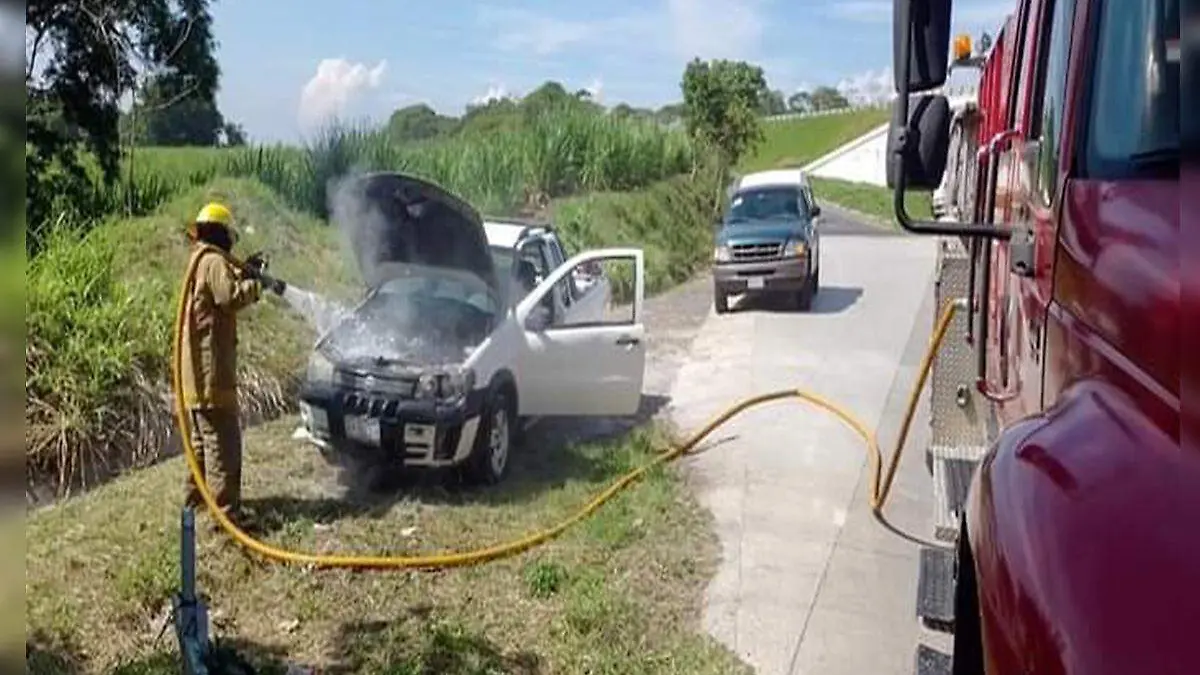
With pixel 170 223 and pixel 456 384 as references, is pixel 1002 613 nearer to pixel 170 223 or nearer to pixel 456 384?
pixel 456 384

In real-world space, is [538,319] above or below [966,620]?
below

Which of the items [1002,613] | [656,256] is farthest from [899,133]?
[656,256]

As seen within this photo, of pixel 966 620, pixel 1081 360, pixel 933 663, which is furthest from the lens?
pixel 933 663

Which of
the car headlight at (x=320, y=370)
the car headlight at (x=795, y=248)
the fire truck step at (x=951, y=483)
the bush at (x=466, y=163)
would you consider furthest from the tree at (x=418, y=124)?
the fire truck step at (x=951, y=483)

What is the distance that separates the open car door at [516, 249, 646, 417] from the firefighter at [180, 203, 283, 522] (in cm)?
198

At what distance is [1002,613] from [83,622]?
4.73 m

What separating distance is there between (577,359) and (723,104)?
1840cm

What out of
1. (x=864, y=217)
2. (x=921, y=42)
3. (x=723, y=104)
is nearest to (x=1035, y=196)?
(x=921, y=42)

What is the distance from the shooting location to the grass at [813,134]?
216 ft

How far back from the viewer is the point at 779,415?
9.27 m

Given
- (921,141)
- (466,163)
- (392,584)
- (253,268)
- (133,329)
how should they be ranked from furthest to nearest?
(466,163) → (133,329) → (253,268) → (392,584) → (921,141)

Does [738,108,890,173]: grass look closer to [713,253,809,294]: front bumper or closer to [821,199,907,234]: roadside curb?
[821,199,907,234]: roadside curb

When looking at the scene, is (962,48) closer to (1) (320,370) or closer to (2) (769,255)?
(1) (320,370)

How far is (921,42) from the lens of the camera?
8.66 ft
